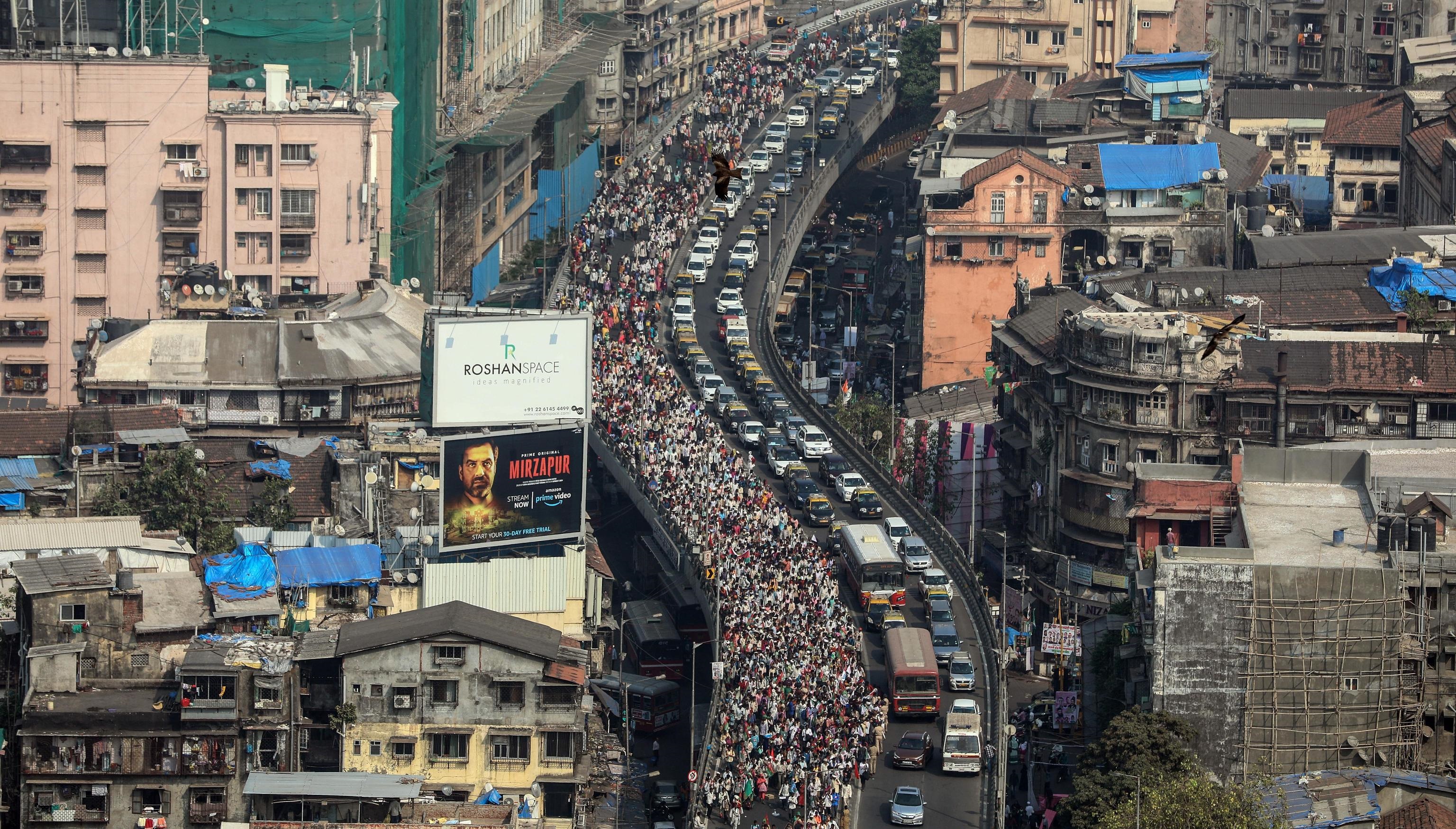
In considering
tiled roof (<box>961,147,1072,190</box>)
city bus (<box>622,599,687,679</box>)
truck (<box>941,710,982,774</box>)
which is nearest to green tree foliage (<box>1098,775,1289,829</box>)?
truck (<box>941,710,982,774</box>)

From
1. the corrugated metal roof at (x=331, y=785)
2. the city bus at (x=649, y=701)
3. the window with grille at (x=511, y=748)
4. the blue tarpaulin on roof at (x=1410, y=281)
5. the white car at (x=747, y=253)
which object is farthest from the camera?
the white car at (x=747, y=253)

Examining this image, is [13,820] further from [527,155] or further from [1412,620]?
[527,155]

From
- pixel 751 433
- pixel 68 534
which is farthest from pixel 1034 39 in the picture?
pixel 68 534

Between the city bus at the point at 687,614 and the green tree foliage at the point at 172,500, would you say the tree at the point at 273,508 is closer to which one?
the green tree foliage at the point at 172,500

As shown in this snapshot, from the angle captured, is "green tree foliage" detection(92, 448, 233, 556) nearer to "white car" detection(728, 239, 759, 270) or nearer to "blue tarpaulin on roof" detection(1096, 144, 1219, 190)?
"white car" detection(728, 239, 759, 270)

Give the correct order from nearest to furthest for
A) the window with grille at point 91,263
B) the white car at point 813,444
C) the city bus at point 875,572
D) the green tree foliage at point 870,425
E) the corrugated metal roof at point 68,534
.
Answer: the corrugated metal roof at point 68,534 → the city bus at point 875,572 → the window with grille at point 91,263 → the white car at point 813,444 → the green tree foliage at point 870,425

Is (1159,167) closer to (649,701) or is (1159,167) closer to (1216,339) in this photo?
(649,701)

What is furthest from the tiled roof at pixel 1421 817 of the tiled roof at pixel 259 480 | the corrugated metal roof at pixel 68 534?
the tiled roof at pixel 259 480
